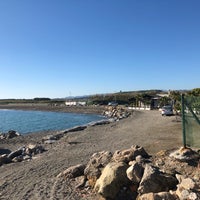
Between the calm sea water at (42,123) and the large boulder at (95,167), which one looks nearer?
the large boulder at (95,167)

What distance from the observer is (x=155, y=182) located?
8.91 meters

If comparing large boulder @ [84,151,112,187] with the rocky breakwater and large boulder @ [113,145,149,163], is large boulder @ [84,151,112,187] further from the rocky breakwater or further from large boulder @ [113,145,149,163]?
large boulder @ [113,145,149,163]

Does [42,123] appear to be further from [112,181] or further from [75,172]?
[112,181]

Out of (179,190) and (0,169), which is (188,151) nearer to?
(179,190)

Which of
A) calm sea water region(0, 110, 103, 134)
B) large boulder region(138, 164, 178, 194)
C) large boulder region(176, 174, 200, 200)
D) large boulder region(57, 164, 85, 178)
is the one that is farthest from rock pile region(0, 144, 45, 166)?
calm sea water region(0, 110, 103, 134)

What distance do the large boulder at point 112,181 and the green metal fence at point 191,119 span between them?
10.9 ft

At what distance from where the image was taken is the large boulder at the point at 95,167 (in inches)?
433

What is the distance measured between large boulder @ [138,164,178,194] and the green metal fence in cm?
319

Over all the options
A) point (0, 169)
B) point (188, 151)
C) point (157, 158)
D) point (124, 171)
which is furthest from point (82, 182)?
point (0, 169)

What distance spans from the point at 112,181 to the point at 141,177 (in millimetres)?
920

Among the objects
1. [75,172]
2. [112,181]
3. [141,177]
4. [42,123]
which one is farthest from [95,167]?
[42,123]

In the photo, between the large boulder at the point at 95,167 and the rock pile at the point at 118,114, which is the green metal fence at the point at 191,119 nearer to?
the large boulder at the point at 95,167

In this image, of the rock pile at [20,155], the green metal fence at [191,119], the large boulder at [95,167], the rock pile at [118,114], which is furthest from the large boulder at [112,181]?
the rock pile at [118,114]

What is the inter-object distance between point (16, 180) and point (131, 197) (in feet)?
19.3
